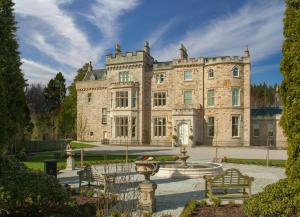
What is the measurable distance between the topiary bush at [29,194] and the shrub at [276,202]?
416 cm

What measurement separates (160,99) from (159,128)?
3.56m

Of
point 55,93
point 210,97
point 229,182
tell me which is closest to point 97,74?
point 55,93

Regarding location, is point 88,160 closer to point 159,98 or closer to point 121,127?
point 121,127

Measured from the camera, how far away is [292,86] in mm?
7559

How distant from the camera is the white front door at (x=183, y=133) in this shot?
3791cm

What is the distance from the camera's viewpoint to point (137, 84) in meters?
41.4

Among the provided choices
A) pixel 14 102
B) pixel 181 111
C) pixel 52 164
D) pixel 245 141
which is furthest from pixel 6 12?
pixel 245 141

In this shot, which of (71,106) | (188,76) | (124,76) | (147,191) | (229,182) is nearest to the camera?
(147,191)

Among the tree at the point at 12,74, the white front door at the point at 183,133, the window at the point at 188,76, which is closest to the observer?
the tree at the point at 12,74

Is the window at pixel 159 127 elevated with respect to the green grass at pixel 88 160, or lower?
elevated

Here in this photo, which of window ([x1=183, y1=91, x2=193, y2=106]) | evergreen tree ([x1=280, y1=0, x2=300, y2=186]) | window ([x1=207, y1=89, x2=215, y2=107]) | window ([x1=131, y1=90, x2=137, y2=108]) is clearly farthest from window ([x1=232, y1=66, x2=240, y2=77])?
evergreen tree ([x1=280, y1=0, x2=300, y2=186])

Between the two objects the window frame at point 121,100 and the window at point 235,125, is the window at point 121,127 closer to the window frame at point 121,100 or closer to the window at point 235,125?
the window frame at point 121,100

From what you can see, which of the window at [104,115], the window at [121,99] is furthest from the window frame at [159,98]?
the window at [104,115]

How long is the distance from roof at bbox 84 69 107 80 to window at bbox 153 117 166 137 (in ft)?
37.6
